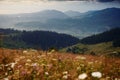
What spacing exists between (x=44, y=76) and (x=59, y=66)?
2.85 feet

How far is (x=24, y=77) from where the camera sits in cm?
671

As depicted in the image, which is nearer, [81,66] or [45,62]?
[81,66]

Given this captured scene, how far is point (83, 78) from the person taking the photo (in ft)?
17.3

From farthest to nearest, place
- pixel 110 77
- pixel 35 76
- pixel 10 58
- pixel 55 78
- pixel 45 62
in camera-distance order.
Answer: pixel 10 58, pixel 45 62, pixel 35 76, pixel 55 78, pixel 110 77

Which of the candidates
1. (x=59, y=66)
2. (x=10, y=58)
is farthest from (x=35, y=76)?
(x=10, y=58)

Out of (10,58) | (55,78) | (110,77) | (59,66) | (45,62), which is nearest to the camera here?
(110,77)

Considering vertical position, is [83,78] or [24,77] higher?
[83,78]

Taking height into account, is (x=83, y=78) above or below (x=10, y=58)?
above

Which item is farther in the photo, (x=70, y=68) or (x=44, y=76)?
(x=70, y=68)

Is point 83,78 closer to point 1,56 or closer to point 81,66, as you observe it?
point 81,66

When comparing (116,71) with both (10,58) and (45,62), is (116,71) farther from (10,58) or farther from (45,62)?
(10,58)

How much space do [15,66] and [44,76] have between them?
5.32ft

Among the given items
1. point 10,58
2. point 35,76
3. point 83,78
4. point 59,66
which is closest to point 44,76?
point 35,76

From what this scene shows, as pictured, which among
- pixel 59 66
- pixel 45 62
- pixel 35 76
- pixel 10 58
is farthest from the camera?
pixel 10 58
